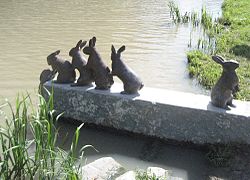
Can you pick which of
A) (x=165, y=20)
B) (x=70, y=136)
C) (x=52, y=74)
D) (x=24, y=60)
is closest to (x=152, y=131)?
(x=70, y=136)

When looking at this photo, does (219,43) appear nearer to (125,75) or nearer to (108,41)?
(108,41)

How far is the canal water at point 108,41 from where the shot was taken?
17.9 feet

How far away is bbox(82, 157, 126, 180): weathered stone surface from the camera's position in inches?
176

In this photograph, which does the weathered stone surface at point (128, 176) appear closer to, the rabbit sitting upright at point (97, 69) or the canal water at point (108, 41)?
the canal water at point (108, 41)

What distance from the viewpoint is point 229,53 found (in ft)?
29.9

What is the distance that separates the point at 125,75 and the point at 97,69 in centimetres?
43

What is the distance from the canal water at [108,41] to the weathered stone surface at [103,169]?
0.87 ft

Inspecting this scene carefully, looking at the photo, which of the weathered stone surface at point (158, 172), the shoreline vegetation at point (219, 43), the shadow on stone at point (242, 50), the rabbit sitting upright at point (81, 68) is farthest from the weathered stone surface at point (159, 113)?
the shadow on stone at point (242, 50)

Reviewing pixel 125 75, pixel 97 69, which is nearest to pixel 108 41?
pixel 97 69

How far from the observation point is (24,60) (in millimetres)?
8797

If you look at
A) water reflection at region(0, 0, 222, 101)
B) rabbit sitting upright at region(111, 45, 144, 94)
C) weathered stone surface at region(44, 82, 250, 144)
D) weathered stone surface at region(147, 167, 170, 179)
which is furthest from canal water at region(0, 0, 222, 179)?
rabbit sitting upright at region(111, 45, 144, 94)

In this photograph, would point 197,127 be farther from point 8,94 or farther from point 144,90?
point 8,94

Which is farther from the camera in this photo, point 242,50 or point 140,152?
point 242,50

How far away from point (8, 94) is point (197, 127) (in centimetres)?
343
